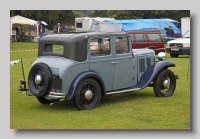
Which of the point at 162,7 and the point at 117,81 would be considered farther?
the point at 117,81

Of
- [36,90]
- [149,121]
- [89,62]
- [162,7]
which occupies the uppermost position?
[162,7]

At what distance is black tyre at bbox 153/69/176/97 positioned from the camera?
32.3ft

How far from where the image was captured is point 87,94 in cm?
845

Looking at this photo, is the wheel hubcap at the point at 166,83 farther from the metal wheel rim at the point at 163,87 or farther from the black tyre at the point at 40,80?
the black tyre at the point at 40,80

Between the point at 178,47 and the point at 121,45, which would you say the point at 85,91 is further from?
the point at 178,47

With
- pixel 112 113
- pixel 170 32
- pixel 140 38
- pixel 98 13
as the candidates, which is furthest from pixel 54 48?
pixel 170 32

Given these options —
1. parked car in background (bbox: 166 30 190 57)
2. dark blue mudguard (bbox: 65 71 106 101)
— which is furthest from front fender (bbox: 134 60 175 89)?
parked car in background (bbox: 166 30 190 57)

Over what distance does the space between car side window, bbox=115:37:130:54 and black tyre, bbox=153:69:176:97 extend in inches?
41.4

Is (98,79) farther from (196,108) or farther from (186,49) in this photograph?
(186,49)

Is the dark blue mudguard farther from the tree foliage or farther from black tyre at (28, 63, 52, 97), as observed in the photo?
the tree foliage

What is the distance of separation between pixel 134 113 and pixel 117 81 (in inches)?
39.9

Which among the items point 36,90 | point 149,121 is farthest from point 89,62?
point 149,121

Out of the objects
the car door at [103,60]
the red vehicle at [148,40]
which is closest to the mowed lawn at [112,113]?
the car door at [103,60]

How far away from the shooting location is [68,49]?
27.8 ft
